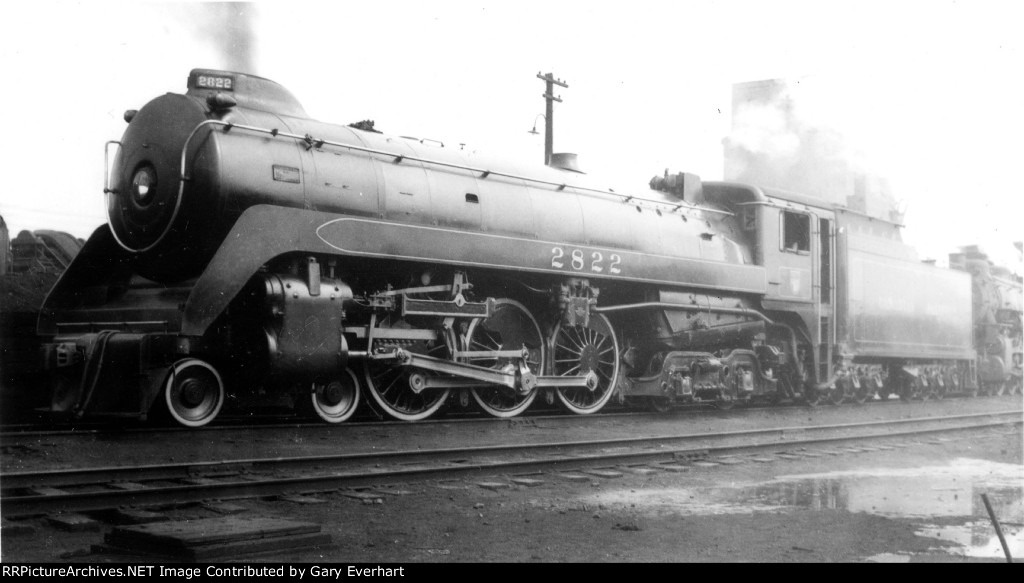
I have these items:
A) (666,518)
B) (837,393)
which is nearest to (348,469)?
(666,518)

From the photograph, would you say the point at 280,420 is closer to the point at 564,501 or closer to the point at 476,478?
the point at 476,478

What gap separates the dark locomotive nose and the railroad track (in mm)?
2495

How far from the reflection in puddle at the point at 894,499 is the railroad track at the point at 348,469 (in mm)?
1181

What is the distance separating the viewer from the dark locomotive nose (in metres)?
8.30

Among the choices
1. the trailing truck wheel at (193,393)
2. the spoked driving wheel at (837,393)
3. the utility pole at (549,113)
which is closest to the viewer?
the trailing truck wheel at (193,393)

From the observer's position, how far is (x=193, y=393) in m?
8.17

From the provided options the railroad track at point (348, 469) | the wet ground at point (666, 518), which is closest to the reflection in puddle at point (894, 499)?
the wet ground at point (666, 518)

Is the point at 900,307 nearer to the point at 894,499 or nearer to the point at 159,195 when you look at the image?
the point at 894,499

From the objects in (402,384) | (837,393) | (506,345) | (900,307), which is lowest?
(837,393)

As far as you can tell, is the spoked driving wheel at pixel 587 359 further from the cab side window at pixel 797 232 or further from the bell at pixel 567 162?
the cab side window at pixel 797 232

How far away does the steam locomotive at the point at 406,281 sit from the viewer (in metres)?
8.17

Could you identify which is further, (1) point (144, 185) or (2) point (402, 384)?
(2) point (402, 384)

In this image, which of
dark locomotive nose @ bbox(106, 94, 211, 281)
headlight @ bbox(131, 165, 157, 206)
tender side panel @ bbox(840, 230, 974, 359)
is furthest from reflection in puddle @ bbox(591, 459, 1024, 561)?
tender side panel @ bbox(840, 230, 974, 359)

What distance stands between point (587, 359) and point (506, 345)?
51.8 inches
